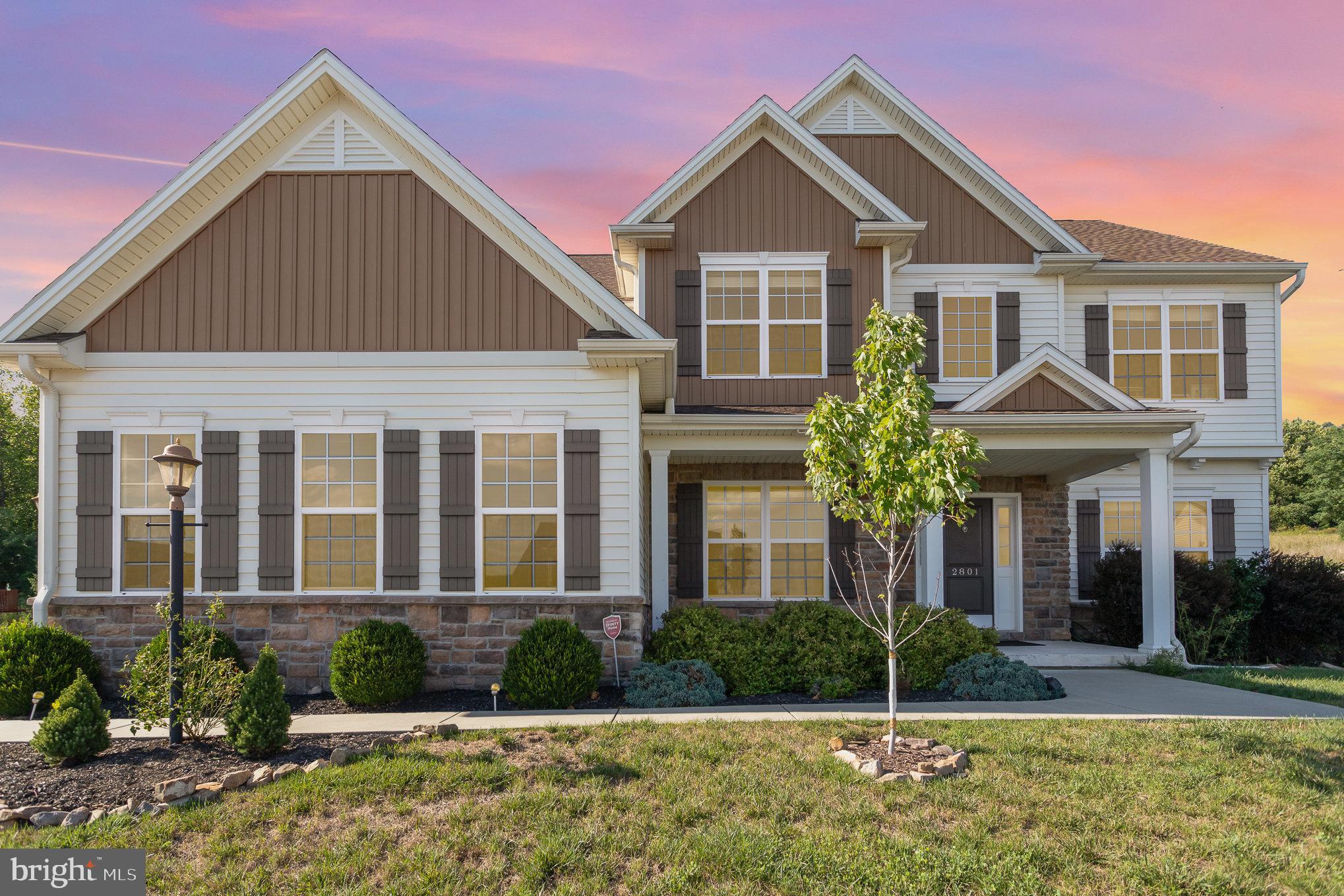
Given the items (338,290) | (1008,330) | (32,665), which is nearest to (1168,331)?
(1008,330)

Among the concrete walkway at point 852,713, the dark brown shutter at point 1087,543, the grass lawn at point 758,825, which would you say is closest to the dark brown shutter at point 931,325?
the dark brown shutter at point 1087,543

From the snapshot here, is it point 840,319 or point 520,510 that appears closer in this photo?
point 520,510

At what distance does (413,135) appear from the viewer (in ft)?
32.7

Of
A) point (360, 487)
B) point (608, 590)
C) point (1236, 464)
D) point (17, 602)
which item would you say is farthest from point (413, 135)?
point (17, 602)

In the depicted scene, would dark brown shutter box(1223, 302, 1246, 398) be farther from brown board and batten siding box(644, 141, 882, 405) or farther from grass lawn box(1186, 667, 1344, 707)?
brown board and batten siding box(644, 141, 882, 405)

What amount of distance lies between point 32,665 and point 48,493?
6.33 ft

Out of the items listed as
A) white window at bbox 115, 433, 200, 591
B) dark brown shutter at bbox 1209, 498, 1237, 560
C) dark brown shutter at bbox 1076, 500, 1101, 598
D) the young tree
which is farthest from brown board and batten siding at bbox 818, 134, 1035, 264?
white window at bbox 115, 433, 200, 591

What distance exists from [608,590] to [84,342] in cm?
649

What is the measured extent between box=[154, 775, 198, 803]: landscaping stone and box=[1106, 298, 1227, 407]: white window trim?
45.5 feet

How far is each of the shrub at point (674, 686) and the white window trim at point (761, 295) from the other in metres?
4.72

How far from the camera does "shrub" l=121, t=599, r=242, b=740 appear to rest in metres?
7.42

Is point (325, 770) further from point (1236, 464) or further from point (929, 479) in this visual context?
point (1236, 464)

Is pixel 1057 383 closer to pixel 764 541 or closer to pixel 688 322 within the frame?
pixel 764 541

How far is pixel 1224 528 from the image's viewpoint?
14.7m
